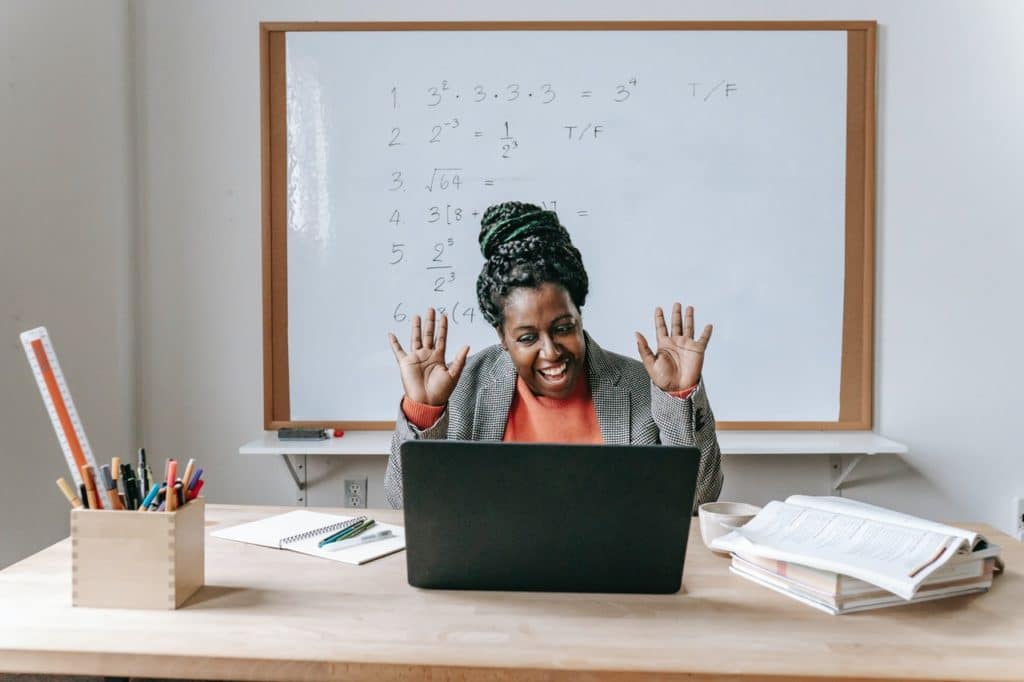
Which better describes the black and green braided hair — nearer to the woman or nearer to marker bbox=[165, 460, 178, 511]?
the woman

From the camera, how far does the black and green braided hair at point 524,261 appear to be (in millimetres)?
1895

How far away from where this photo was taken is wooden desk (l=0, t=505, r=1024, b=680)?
86cm

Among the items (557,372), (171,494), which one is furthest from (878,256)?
(171,494)

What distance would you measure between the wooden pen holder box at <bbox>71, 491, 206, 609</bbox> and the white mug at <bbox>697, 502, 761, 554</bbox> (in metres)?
0.73

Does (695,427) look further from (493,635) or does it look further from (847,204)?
(847,204)

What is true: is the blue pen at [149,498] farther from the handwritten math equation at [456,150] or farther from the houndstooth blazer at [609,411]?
the handwritten math equation at [456,150]

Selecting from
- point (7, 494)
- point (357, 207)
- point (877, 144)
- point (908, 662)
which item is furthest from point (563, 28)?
point (908, 662)

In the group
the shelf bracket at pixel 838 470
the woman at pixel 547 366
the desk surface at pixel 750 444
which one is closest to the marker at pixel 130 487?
the woman at pixel 547 366

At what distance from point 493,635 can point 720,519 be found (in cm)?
48

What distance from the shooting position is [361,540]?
131 cm

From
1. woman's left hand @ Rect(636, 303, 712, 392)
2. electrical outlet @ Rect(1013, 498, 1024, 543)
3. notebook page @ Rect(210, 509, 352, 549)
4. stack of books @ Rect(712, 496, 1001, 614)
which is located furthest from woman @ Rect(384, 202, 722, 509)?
electrical outlet @ Rect(1013, 498, 1024, 543)

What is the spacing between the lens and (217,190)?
8.85 ft

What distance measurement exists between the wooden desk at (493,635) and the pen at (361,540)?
146 millimetres

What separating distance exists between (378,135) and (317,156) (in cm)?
20
